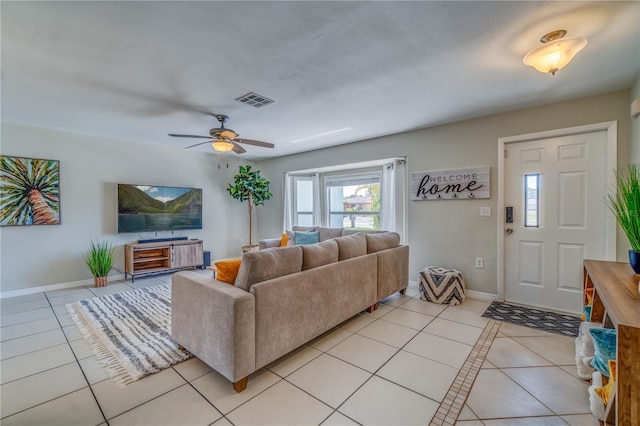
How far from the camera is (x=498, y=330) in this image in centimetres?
269

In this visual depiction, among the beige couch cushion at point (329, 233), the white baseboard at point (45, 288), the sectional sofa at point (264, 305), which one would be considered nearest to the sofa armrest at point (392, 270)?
the sectional sofa at point (264, 305)

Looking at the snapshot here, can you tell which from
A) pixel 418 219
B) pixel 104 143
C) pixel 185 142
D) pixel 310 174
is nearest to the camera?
pixel 418 219

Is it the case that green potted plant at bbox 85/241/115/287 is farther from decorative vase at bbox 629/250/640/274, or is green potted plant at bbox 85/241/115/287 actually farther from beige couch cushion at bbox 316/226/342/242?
decorative vase at bbox 629/250/640/274

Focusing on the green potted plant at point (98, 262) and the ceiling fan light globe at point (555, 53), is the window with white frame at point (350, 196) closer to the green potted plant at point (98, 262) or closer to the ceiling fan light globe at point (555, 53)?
the ceiling fan light globe at point (555, 53)

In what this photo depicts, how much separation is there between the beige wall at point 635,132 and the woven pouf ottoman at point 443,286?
79.1 inches

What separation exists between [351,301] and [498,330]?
4.82 ft

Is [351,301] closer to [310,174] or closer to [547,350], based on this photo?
[547,350]

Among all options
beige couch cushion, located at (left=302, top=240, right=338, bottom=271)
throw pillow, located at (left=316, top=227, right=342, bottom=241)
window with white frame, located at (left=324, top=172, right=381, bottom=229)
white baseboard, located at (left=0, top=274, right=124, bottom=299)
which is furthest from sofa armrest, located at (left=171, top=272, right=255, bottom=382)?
window with white frame, located at (left=324, top=172, right=381, bottom=229)

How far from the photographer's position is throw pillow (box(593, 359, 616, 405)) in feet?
4.41

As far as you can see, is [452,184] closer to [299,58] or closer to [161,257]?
[299,58]

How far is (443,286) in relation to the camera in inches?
135

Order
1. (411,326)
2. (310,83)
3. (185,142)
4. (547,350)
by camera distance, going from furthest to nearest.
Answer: (185,142)
(411,326)
(310,83)
(547,350)

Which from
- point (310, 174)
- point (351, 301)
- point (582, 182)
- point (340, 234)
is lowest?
point (351, 301)

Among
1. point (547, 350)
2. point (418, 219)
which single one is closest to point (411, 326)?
point (547, 350)
